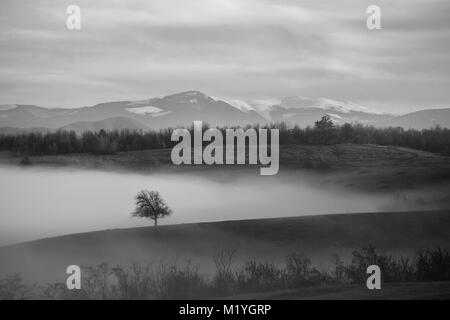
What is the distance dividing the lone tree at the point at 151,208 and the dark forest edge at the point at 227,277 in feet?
2.94

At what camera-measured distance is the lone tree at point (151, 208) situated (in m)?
10.9

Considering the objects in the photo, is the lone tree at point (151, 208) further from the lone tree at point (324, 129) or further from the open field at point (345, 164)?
the lone tree at point (324, 129)

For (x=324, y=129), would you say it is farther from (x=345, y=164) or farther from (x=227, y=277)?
(x=227, y=277)

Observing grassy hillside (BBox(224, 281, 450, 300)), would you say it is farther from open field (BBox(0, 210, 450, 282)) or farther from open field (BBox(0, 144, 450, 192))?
open field (BBox(0, 144, 450, 192))

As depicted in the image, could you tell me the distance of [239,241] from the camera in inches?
419

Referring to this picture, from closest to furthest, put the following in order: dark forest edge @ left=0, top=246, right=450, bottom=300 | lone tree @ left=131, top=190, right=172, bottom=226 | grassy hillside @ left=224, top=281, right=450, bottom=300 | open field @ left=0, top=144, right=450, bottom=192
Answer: grassy hillside @ left=224, top=281, right=450, bottom=300, dark forest edge @ left=0, top=246, right=450, bottom=300, lone tree @ left=131, top=190, right=172, bottom=226, open field @ left=0, top=144, right=450, bottom=192

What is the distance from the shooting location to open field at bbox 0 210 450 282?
409 inches

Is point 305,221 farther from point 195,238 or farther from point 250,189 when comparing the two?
point 195,238

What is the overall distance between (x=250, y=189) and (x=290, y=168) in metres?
0.77

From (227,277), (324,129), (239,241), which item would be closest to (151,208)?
(239,241)

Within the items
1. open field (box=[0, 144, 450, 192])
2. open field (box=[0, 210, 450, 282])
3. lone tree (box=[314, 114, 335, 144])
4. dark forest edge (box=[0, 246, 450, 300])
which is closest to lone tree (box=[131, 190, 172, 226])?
open field (box=[0, 210, 450, 282])

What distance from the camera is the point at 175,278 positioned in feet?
32.8

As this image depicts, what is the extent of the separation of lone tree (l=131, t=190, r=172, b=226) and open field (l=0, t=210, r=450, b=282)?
8.6 inches

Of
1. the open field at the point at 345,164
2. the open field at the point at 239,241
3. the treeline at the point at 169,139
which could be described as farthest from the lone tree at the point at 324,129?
the open field at the point at 239,241
